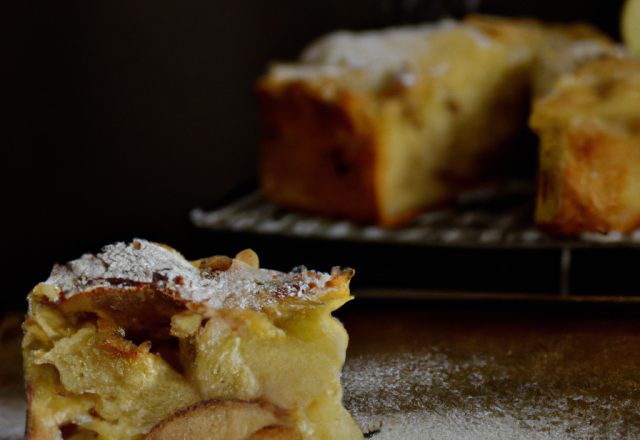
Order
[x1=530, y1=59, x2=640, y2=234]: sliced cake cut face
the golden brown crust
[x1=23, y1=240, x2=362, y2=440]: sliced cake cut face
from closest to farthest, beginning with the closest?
[x1=23, y1=240, x2=362, y2=440]: sliced cake cut face, [x1=530, y1=59, x2=640, y2=234]: sliced cake cut face, the golden brown crust

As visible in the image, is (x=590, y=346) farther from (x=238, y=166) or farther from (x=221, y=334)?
(x=238, y=166)

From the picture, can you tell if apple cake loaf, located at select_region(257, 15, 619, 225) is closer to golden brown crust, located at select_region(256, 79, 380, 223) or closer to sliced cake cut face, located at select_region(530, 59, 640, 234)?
golden brown crust, located at select_region(256, 79, 380, 223)

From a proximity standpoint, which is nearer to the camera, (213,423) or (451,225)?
(213,423)

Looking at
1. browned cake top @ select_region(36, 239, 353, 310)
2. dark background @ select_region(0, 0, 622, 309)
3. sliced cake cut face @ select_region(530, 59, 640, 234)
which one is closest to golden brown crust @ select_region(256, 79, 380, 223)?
dark background @ select_region(0, 0, 622, 309)

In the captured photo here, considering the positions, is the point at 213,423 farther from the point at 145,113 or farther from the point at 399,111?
the point at 145,113

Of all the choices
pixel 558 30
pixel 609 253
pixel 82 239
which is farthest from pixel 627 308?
pixel 82 239

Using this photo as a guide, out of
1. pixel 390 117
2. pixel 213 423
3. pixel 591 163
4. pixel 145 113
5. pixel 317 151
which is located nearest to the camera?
pixel 213 423

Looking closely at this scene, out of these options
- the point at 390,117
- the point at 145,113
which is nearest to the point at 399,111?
the point at 390,117

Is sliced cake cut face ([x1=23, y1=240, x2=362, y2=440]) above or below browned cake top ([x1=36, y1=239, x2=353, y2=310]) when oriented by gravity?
below

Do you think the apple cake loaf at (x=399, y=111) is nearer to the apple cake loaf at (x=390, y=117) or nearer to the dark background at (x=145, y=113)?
the apple cake loaf at (x=390, y=117)
